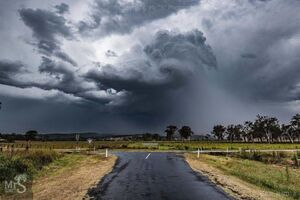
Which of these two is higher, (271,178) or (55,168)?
(55,168)

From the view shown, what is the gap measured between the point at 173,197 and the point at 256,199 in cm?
353

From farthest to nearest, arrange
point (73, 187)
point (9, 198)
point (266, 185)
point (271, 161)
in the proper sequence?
point (271, 161) < point (266, 185) < point (73, 187) < point (9, 198)

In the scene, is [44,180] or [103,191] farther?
[44,180]

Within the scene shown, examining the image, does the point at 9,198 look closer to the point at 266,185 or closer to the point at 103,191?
the point at 103,191

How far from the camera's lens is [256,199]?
16.3 m

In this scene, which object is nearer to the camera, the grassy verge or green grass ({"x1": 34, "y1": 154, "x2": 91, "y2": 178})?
the grassy verge

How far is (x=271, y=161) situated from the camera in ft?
185

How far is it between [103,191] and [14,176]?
7015mm

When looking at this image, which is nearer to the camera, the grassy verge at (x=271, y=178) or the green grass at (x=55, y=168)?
the grassy verge at (x=271, y=178)

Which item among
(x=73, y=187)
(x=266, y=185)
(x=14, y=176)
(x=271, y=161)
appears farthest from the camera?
(x=271, y=161)

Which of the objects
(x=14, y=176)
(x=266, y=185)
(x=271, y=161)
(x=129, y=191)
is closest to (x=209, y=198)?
(x=129, y=191)

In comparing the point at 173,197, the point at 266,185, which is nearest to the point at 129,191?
the point at 173,197

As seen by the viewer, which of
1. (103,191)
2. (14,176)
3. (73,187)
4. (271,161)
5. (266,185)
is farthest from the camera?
(271,161)

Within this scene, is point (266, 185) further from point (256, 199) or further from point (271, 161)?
point (271, 161)
